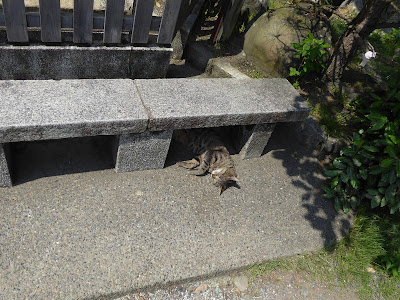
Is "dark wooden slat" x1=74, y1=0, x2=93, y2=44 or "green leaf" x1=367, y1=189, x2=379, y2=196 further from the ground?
"dark wooden slat" x1=74, y1=0, x2=93, y2=44

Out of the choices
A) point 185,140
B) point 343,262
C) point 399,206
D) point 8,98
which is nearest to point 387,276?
point 343,262

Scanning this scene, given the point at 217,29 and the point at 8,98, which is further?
the point at 217,29

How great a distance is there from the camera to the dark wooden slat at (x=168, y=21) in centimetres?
346

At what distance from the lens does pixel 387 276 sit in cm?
346

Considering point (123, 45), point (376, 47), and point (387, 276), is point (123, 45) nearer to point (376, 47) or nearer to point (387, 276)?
point (387, 276)

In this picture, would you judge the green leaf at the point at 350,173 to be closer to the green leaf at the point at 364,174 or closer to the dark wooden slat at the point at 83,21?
the green leaf at the point at 364,174

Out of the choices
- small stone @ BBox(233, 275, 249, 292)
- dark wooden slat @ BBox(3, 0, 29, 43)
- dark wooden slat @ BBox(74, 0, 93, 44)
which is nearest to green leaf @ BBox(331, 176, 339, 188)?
small stone @ BBox(233, 275, 249, 292)

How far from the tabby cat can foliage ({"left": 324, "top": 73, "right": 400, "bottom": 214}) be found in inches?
48.9

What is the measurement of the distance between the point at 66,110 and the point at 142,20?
134cm

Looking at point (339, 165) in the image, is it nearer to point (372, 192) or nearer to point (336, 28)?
point (372, 192)

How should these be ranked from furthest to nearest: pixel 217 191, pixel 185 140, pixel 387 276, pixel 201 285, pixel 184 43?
pixel 184 43 → pixel 185 140 → pixel 217 191 → pixel 387 276 → pixel 201 285

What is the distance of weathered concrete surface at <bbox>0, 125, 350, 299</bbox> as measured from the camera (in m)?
2.80

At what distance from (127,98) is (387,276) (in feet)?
10.7

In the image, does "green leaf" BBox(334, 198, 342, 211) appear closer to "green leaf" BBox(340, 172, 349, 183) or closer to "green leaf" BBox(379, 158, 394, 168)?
"green leaf" BBox(340, 172, 349, 183)
